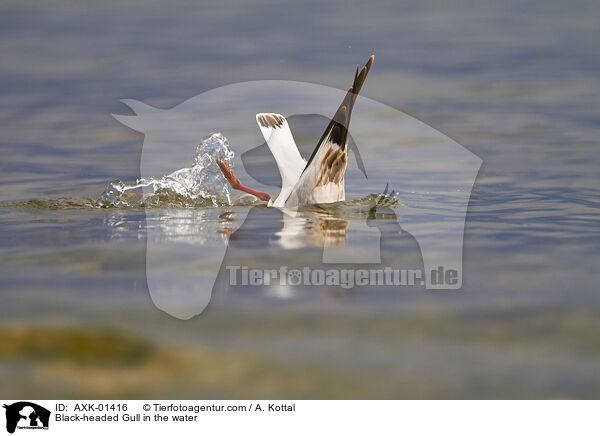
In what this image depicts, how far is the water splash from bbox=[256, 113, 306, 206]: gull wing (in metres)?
0.63

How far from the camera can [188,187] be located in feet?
17.0

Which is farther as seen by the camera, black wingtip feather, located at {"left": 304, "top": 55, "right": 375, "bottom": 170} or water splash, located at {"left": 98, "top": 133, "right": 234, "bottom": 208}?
water splash, located at {"left": 98, "top": 133, "right": 234, "bottom": 208}

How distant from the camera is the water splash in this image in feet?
16.3
